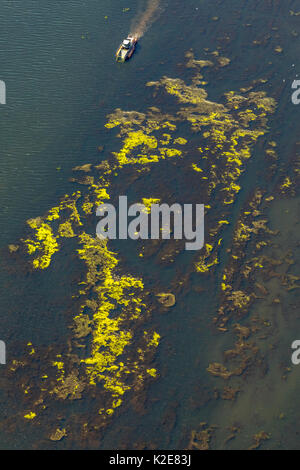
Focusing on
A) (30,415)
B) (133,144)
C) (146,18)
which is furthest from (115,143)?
(30,415)

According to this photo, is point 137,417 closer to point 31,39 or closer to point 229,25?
point 31,39

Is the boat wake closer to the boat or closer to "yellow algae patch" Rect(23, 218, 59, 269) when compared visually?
the boat

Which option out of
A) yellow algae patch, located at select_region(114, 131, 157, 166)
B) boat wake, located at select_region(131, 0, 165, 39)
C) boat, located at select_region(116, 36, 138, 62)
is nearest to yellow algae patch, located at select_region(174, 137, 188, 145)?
yellow algae patch, located at select_region(114, 131, 157, 166)

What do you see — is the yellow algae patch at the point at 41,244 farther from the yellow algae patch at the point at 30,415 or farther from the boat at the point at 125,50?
the boat at the point at 125,50

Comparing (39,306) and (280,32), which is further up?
(280,32)

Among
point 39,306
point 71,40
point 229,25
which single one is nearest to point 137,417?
point 39,306
